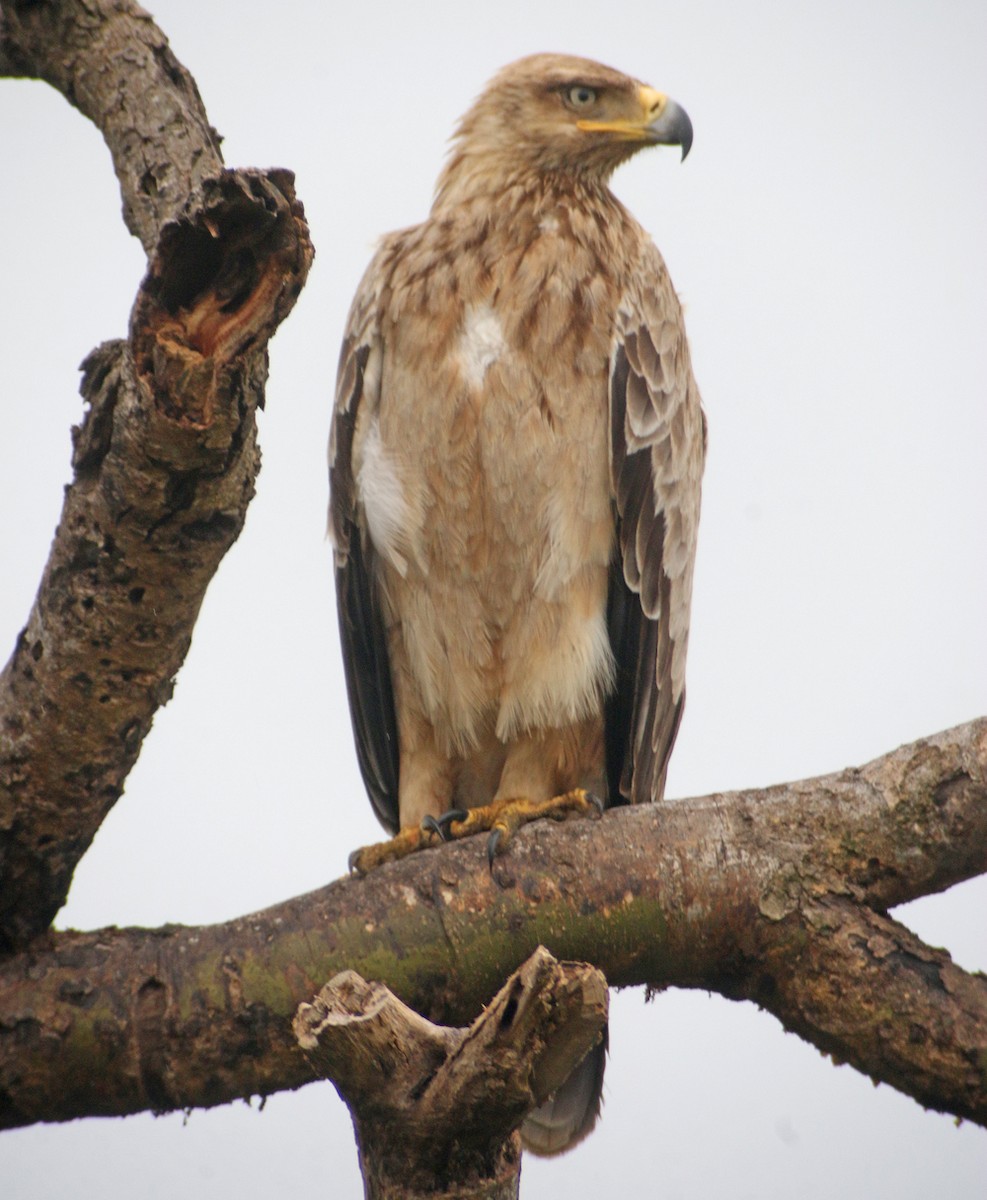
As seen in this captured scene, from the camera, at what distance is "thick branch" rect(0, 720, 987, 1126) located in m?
3.19

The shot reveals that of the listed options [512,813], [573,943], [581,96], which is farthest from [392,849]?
[581,96]

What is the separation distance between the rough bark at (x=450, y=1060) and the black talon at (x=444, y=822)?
1574mm

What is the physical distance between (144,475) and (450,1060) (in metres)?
1.48

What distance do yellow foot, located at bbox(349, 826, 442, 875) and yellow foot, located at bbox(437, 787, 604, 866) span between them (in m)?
0.04

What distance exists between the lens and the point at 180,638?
3400mm

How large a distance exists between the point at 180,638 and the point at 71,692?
30 cm

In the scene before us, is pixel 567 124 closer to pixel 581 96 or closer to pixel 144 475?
pixel 581 96

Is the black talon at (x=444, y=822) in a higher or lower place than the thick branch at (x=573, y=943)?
higher

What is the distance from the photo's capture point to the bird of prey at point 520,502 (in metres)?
4.36

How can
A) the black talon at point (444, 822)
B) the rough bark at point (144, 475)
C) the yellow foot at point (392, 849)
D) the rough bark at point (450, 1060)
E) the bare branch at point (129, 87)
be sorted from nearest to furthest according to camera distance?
the rough bark at point (450, 1060) → the rough bark at point (144, 475) → the bare branch at point (129, 87) → the yellow foot at point (392, 849) → the black talon at point (444, 822)

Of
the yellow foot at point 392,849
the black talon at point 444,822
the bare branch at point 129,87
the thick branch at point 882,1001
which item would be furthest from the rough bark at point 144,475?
the thick branch at point 882,1001

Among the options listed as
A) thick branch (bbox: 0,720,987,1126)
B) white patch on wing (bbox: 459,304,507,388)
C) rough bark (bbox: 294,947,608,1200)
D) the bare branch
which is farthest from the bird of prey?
rough bark (bbox: 294,947,608,1200)

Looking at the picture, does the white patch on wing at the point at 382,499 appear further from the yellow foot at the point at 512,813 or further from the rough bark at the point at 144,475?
the rough bark at the point at 144,475

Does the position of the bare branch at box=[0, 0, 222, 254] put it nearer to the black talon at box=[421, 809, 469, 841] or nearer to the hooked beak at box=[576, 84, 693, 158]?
the hooked beak at box=[576, 84, 693, 158]
